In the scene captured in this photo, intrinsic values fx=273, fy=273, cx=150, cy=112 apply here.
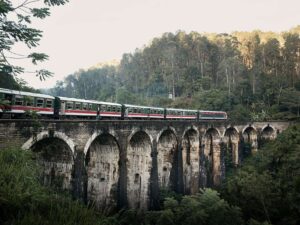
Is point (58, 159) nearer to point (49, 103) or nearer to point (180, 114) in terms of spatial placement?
point (49, 103)

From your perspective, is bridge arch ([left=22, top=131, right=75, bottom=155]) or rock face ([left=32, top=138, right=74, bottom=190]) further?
rock face ([left=32, top=138, right=74, bottom=190])

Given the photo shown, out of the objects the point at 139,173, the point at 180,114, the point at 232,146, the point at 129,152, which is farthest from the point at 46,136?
the point at 232,146

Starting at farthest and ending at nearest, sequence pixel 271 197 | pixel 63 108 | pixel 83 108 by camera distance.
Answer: pixel 83 108, pixel 63 108, pixel 271 197

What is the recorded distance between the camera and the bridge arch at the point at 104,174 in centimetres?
2091

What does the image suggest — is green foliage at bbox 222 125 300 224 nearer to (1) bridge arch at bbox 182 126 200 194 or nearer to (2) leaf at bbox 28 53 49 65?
(1) bridge arch at bbox 182 126 200 194

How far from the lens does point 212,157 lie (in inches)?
1494

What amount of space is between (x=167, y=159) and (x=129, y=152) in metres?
6.73

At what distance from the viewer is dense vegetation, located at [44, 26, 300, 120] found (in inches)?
2088

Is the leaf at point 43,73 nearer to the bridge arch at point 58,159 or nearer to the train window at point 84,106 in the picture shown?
the bridge arch at point 58,159

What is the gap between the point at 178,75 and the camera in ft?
225

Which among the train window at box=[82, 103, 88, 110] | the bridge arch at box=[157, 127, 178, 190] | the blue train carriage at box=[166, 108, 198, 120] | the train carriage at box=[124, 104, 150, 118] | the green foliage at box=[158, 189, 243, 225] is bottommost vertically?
the green foliage at box=[158, 189, 243, 225]

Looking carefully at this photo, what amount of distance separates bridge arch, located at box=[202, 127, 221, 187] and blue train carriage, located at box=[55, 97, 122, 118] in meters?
16.5

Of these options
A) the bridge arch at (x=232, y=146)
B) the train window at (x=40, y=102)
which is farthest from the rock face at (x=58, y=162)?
the bridge arch at (x=232, y=146)

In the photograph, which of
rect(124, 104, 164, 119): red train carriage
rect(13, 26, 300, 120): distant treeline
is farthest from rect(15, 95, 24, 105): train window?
rect(13, 26, 300, 120): distant treeline
